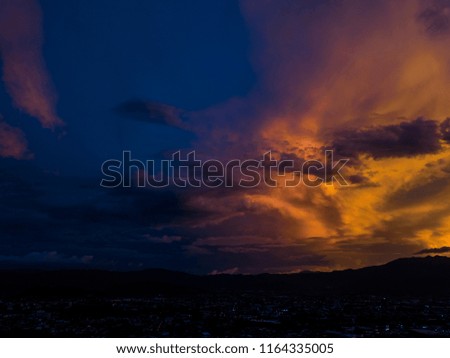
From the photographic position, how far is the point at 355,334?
82.6m

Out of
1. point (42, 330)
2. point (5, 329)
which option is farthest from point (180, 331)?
point (5, 329)

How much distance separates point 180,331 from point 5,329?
91.9ft

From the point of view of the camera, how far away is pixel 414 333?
8831 centimetres
